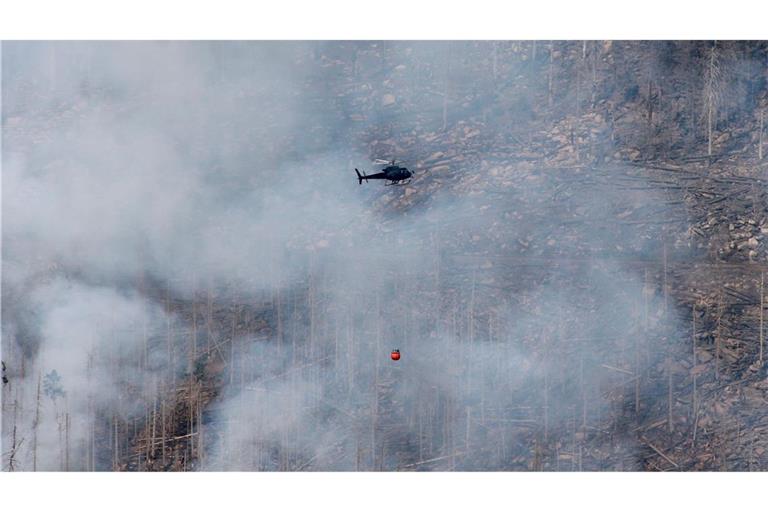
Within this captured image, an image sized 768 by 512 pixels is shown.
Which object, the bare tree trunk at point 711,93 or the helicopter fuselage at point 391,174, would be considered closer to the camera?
the helicopter fuselage at point 391,174

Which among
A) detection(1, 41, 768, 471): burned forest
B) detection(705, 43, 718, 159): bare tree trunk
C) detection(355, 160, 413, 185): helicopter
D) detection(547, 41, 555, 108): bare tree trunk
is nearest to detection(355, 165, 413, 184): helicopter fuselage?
detection(355, 160, 413, 185): helicopter

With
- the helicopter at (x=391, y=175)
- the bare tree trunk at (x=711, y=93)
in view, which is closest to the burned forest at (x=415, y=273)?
the bare tree trunk at (x=711, y=93)

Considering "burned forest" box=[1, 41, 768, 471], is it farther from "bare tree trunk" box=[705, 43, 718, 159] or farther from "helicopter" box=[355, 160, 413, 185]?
"helicopter" box=[355, 160, 413, 185]

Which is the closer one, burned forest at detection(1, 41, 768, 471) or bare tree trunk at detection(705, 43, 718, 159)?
burned forest at detection(1, 41, 768, 471)

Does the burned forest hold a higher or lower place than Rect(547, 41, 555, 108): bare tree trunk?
lower

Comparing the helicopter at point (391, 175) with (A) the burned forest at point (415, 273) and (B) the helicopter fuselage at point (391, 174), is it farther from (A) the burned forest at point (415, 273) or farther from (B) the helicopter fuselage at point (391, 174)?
(A) the burned forest at point (415, 273)

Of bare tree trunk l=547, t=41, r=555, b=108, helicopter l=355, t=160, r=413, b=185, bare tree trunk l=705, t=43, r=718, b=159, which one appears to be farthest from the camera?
bare tree trunk l=547, t=41, r=555, b=108

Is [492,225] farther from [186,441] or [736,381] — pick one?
[186,441]

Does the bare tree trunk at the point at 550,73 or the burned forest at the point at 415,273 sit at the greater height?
the bare tree trunk at the point at 550,73
